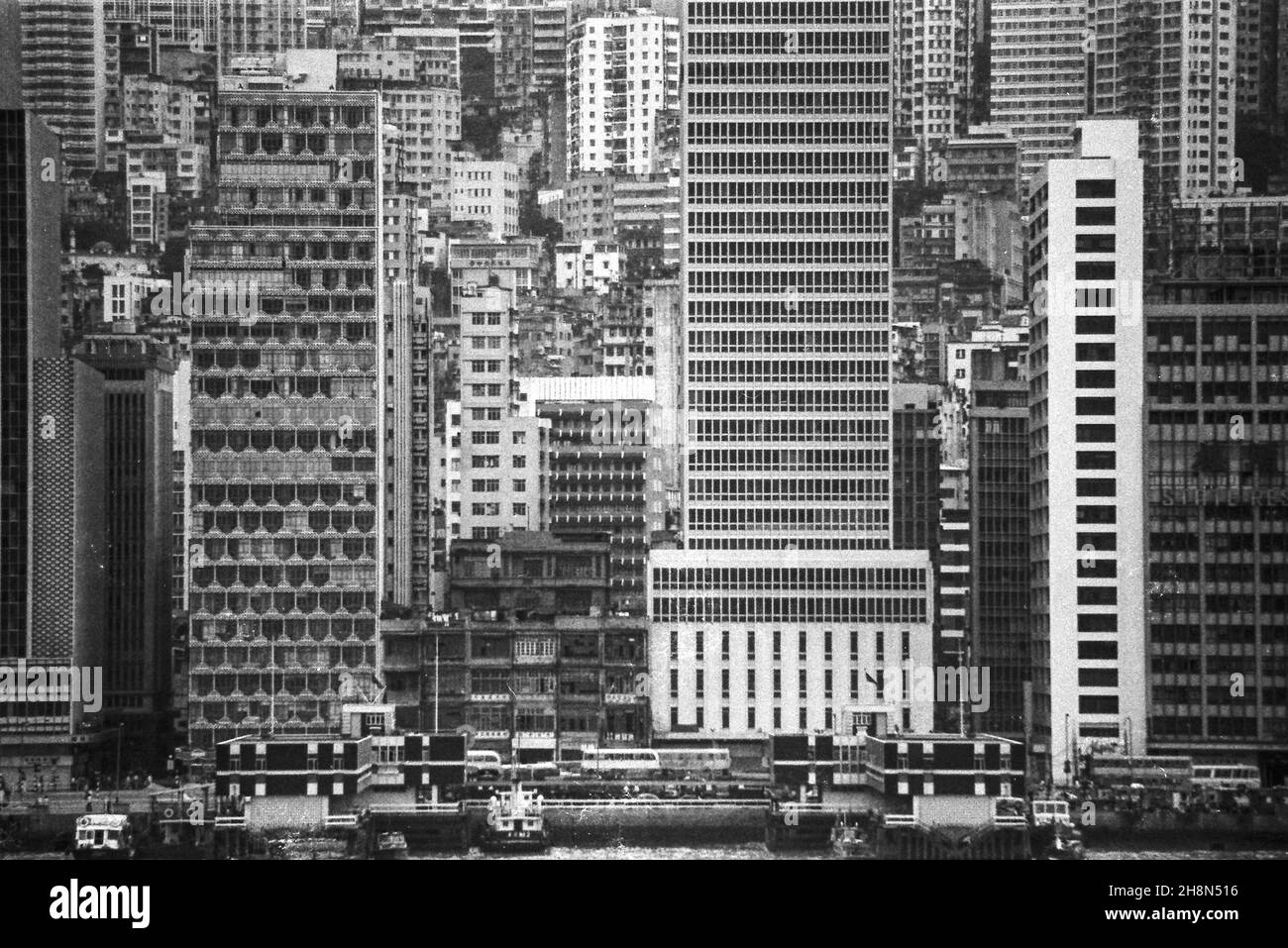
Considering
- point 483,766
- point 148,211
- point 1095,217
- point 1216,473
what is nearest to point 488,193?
point 148,211

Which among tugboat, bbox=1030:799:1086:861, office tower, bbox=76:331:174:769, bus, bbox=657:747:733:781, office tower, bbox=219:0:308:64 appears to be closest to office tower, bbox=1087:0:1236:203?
tugboat, bbox=1030:799:1086:861

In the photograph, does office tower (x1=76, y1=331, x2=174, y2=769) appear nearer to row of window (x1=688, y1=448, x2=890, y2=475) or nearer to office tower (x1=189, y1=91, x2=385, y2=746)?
office tower (x1=189, y1=91, x2=385, y2=746)

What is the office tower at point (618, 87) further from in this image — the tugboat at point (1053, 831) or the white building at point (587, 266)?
the tugboat at point (1053, 831)

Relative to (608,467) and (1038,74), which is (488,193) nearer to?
(608,467)
